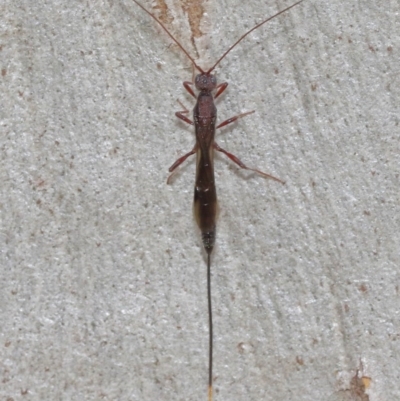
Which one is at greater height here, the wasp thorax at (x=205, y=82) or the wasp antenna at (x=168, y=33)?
the wasp antenna at (x=168, y=33)

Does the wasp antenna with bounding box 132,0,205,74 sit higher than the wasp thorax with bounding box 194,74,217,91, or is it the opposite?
the wasp antenna with bounding box 132,0,205,74

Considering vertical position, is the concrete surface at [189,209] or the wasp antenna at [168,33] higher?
the wasp antenna at [168,33]

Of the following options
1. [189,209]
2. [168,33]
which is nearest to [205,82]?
[168,33]

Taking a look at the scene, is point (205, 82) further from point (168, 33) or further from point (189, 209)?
point (189, 209)

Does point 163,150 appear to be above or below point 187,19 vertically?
below

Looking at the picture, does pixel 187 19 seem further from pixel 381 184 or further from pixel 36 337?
pixel 36 337

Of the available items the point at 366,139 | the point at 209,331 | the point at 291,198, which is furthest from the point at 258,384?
the point at 366,139

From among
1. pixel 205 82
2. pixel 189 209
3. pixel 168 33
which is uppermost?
pixel 168 33

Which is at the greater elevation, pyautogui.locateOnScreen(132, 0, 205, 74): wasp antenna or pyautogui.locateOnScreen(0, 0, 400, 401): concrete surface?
pyautogui.locateOnScreen(132, 0, 205, 74): wasp antenna
